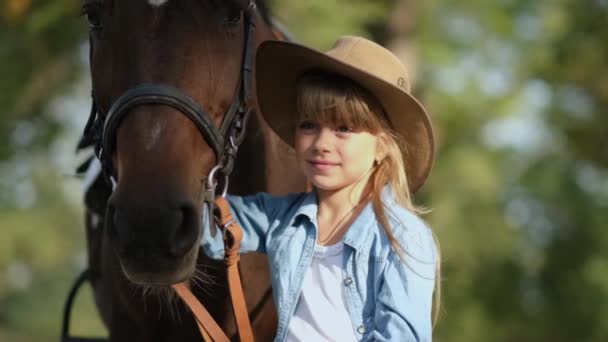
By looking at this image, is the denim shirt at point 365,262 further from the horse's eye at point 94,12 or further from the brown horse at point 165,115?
the horse's eye at point 94,12

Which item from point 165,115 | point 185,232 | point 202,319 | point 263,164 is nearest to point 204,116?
point 165,115

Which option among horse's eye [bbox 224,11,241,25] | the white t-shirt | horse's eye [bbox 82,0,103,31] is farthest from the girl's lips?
horse's eye [bbox 82,0,103,31]

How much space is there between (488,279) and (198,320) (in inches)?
532

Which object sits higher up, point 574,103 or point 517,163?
point 574,103

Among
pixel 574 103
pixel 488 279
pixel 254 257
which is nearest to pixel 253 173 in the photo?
pixel 254 257

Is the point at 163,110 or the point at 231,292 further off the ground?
the point at 163,110

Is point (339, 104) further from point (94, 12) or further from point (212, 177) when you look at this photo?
point (94, 12)

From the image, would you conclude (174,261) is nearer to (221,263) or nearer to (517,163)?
(221,263)

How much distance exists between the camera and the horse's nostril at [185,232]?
2529 millimetres

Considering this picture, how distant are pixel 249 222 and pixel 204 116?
494 mm

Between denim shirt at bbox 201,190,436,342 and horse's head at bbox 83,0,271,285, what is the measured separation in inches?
13.5

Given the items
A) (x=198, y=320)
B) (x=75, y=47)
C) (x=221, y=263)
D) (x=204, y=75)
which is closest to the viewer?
(x=204, y=75)

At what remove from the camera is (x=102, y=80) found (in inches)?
112

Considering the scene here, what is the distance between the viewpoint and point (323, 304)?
291cm
